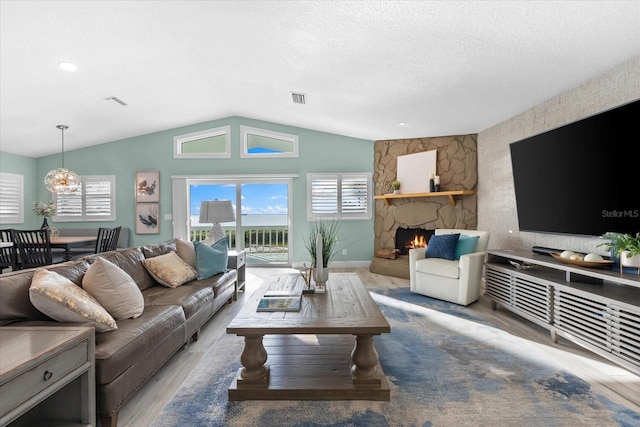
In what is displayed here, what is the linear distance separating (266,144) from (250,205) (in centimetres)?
128

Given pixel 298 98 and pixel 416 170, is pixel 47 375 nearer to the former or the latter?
pixel 298 98

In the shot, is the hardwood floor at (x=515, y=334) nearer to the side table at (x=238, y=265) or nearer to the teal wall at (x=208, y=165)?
the side table at (x=238, y=265)

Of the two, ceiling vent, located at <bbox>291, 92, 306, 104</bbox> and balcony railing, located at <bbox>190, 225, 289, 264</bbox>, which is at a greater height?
ceiling vent, located at <bbox>291, 92, 306, 104</bbox>

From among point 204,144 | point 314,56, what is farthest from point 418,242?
point 204,144

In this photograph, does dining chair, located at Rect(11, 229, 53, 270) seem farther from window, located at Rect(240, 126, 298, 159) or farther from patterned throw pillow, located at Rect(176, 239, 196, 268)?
window, located at Rect(240, 126, 298, 159)

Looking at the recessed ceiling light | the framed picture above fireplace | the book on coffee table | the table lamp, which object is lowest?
the book on coffee table

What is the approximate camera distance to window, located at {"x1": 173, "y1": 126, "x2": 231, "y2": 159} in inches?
254

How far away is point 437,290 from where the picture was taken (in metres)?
4.04

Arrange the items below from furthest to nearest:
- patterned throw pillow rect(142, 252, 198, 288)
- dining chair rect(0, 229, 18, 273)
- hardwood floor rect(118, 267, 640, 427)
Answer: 1. dining chair rect(0, 229, 18, 273)
2. patterned throw pillow rect(142, 252, 198, 288)
3. hardwood floor rect(118, 267, 640, 427)

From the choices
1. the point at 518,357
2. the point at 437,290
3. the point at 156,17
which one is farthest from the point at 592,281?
the point at 156,17

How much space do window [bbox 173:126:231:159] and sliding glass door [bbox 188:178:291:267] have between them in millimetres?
523

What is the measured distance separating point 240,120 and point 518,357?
588 centimetres

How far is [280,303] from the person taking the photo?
2.33 m

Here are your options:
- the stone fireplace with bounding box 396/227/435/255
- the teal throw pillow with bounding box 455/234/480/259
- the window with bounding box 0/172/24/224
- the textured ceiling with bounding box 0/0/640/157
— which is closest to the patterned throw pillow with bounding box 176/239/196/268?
the textured ceiling with bounding box 0/0/640/157
